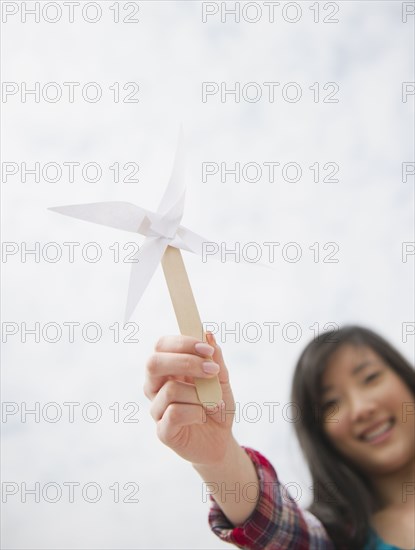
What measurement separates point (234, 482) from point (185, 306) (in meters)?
0.36

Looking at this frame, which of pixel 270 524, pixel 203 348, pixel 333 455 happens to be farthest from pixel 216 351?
pixel 333 455

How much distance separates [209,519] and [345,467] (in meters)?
0.29

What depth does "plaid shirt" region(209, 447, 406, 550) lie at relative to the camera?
2.70 ft

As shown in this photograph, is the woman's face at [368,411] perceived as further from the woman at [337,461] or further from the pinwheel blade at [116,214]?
the pinwheel blade at [116,214]

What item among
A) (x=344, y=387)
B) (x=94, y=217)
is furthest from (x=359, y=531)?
(x=94, y=217)

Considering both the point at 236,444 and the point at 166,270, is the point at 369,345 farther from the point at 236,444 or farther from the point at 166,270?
the point at 166,270

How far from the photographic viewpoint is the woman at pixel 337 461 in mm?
808

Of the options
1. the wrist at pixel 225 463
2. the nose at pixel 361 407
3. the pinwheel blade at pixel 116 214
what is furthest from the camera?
the nose at pixel 361 407

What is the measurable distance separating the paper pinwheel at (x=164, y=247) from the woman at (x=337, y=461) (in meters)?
0.16

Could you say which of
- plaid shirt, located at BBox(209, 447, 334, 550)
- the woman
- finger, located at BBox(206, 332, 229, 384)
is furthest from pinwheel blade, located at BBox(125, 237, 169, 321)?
plaid shirt, located at BBox(209, 447, 334, 550)

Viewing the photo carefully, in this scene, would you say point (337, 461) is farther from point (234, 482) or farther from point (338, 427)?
point (234, 482)

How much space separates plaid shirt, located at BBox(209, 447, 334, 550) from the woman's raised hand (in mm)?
150

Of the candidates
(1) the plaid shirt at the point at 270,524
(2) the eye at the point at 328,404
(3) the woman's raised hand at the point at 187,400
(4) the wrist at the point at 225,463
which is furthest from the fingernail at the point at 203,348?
(2) the eye at the point at 328,404

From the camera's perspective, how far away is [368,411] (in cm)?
91
